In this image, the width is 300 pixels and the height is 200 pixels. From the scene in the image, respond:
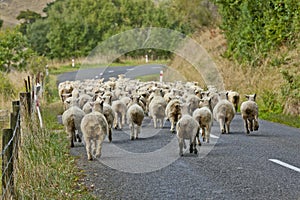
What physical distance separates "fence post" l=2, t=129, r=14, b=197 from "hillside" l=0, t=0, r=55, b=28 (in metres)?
124

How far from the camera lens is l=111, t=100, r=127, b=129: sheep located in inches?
676

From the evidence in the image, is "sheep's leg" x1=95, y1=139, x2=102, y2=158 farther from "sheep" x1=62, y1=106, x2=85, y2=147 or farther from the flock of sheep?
"sheep" x1=62, y1=106, x2=85, y2=147

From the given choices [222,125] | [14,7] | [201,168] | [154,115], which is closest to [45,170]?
[201,168]

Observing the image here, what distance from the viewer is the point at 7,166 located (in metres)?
7.71

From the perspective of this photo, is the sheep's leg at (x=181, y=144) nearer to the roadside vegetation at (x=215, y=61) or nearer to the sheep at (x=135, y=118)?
the roadside vegetation at (x=215, y=61)

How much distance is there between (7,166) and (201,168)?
4497 mm

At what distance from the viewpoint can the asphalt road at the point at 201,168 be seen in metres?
9.55

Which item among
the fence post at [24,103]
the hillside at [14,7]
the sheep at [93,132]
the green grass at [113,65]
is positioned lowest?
the sheep at [93,132]

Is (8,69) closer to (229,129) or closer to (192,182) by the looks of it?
(229,129)

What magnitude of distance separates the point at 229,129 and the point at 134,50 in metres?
37.7

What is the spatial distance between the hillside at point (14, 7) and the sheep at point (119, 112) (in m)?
114

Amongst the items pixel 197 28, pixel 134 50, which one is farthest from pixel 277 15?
pixel 134 50

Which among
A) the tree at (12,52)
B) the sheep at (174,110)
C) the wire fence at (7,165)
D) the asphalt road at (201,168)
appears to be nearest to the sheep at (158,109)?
the sheep at (174,110)

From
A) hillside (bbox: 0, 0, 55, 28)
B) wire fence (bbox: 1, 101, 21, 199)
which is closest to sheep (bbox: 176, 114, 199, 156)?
wire fence (bbox: 1, 101, 21, 199)
